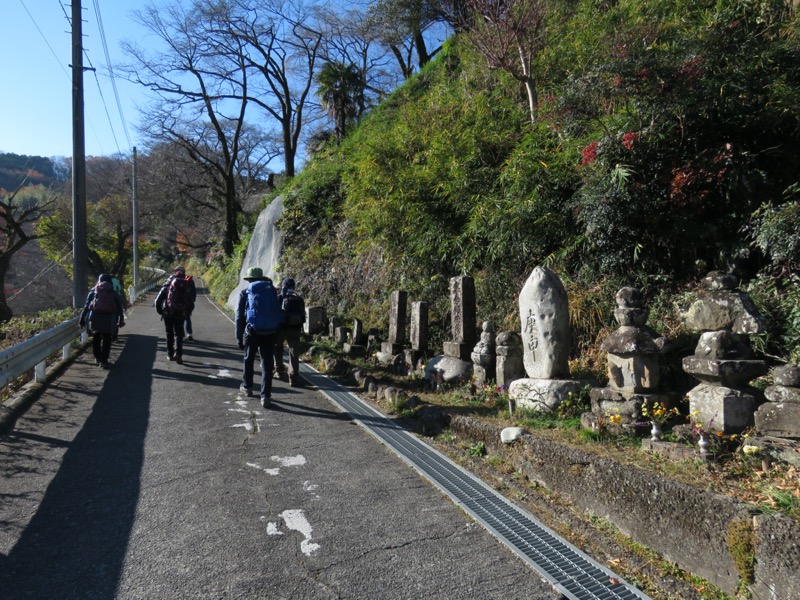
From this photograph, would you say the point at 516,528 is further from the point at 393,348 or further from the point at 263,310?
the point at 393,348

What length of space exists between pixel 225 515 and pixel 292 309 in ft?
15.2

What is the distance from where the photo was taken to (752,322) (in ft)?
13.3

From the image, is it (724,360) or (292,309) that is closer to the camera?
(724,360)

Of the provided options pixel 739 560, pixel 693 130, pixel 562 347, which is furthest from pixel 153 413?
A: pixel 693 130

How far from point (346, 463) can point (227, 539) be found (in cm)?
166

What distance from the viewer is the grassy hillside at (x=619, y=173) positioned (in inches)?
241

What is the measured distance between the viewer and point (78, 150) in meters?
12.6

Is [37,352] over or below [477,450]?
over

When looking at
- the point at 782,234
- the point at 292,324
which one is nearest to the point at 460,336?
the point at 292,324

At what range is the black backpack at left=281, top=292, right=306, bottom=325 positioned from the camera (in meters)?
8.32

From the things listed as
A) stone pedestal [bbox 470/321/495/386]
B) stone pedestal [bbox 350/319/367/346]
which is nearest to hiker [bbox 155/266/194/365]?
stone pedestal [bbox 350/319/367/346]

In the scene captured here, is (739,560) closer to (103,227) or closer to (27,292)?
(27,292)

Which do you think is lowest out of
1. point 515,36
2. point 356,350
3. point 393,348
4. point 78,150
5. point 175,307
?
point 356,350

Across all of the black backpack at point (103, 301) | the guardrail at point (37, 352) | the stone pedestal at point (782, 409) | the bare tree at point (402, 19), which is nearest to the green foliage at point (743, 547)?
the stone pedestal at point (782, 409)
